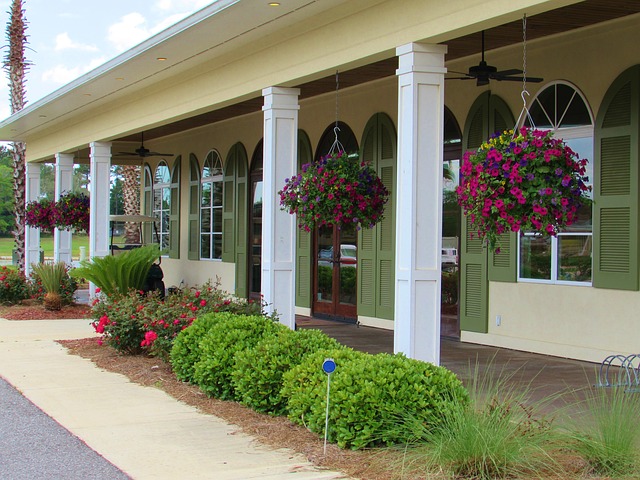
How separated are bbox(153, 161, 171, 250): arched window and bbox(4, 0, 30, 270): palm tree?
4.92 m

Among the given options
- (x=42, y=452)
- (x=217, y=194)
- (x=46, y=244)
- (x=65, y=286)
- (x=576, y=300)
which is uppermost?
(x=217, y=194)

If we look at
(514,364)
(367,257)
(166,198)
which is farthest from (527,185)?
(166,198)

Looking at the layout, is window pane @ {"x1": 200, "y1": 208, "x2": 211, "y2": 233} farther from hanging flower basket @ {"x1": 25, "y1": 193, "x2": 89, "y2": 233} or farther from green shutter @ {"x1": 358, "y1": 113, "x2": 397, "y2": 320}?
green shutter @ {"x1": 358, "y1": 113, "x2": 397, "y2": 320}

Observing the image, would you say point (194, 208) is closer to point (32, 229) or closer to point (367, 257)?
point (32, 229)

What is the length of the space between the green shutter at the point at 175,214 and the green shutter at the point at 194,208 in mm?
734

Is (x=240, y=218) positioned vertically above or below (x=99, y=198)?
below

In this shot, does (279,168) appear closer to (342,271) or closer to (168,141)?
(342,271)

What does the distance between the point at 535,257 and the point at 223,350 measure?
14.6ft

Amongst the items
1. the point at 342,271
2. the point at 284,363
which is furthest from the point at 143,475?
the point at 342,271

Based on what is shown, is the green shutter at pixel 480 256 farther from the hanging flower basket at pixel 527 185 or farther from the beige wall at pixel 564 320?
the hanging flower basket at pixel 527 185

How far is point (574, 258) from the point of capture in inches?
391

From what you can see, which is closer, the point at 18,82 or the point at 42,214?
the point at 42,214

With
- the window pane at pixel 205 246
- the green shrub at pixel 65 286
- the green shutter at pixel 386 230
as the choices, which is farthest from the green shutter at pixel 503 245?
the window pane at pixel 205 246

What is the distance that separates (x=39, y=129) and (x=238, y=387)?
15016mm
